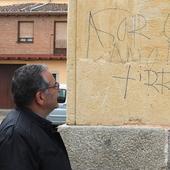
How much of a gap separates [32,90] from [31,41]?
120 feet

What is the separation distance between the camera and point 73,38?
5.27 meters

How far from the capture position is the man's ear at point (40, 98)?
3115 mm

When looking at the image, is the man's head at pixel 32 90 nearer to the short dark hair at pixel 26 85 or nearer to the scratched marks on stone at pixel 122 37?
the short dark hair at pixel 26 85

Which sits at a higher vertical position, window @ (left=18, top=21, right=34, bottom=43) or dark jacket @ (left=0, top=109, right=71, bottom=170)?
window @ (left=18, top=21, right=34, bottom=43)

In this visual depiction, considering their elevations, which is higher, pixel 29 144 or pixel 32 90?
pixel 32 90

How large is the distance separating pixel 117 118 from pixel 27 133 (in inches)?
90.2

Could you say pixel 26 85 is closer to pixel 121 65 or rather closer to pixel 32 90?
pixel 32 90

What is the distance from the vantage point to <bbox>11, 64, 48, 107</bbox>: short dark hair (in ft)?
10.2

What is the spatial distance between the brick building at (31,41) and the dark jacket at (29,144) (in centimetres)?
3548

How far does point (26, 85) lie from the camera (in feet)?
10.2

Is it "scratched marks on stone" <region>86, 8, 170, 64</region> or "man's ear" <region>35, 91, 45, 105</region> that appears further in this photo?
"scratched marks on stone" <region>86, 8, 170, 64</region>

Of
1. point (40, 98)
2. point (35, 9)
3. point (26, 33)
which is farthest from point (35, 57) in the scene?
point (40, 98)

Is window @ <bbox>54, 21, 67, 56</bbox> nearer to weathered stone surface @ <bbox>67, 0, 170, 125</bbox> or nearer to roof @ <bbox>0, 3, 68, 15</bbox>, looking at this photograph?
roof @ <bbox>0, 3, 68, 15</bbox>

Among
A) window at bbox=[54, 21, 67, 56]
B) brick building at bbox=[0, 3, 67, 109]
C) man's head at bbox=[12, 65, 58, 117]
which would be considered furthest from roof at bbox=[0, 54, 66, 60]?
man's head at bbox=[12, 65, 58, 117]
